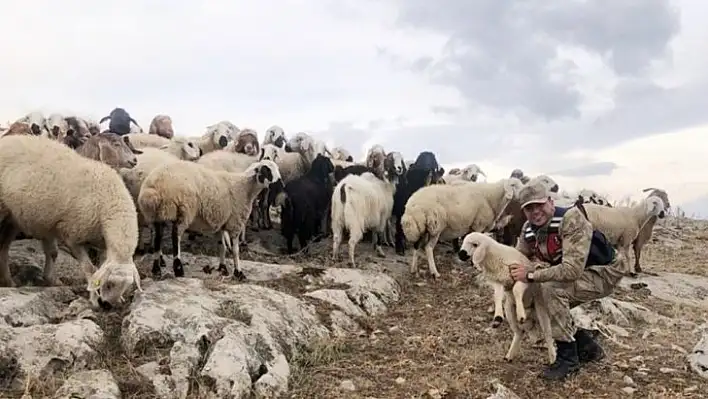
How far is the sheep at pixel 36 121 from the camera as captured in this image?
13.3 meters

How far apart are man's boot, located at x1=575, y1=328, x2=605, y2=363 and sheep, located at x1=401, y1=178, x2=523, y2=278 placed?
5159 millimetres

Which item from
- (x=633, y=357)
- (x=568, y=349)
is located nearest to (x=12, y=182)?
(x=568, y=349)

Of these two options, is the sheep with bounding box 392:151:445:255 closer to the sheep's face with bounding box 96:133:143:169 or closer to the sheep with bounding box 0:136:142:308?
the sheep's face with bounding box 96:133:143:169

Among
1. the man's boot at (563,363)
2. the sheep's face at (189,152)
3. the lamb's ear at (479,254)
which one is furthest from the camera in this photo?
the sheep's face at (189,152)

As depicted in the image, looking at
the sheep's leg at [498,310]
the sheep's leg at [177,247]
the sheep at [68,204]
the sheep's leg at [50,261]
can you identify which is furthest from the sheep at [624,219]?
the sheep's leg at [50,261]

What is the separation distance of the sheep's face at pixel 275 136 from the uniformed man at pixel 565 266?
1158 cm

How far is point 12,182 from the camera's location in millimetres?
8852

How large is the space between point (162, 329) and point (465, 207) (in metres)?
7.89

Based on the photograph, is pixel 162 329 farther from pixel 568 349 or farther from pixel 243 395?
pixel 568 349

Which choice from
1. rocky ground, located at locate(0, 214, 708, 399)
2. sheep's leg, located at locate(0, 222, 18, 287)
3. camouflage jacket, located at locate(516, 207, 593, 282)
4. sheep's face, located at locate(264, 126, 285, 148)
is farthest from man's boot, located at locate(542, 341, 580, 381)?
sheep's face, located at locate(264, 126, 285, 148)

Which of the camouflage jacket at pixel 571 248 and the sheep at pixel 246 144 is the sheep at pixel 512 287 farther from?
the sheep at pixel 246 144

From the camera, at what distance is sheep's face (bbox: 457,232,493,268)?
857cm

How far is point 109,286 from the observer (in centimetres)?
819

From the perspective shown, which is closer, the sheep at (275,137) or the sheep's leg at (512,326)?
the sheep's leg at (512,326)
